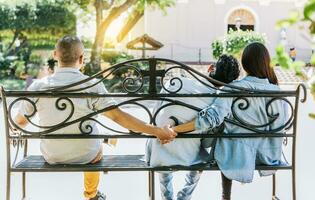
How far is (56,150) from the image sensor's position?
2.95m

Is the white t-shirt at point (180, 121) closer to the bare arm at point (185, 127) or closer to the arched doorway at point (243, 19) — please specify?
the bare arm at point (185, 127)


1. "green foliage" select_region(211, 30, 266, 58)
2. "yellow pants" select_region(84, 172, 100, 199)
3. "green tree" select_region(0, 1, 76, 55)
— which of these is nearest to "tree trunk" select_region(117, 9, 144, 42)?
"green tree" select_region(0, 1, 76, 55)

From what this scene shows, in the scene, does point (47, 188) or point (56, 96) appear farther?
point (47, 188)

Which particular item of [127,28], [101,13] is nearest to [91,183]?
[101,13]

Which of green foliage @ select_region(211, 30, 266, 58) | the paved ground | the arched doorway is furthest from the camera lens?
the arched doorway

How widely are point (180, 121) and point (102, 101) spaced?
41 centimetres

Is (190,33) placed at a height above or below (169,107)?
above

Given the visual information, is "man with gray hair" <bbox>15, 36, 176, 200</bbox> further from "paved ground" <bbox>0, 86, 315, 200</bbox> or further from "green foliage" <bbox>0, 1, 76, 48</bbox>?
"green foliage" <bbox>0, 1, 76, 48</bbox>

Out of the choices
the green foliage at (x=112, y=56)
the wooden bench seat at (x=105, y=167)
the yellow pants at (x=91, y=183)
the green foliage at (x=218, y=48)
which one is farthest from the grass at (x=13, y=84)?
the wooden bench seat at (x=105, y=167)

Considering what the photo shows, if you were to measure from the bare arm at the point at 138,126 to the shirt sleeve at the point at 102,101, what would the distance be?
4 cm

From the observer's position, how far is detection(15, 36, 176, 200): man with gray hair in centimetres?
281

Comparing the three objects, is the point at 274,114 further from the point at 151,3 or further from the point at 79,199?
the point at 151,3

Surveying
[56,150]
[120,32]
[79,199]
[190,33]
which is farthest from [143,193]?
[120,32]

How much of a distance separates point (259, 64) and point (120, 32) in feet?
115
